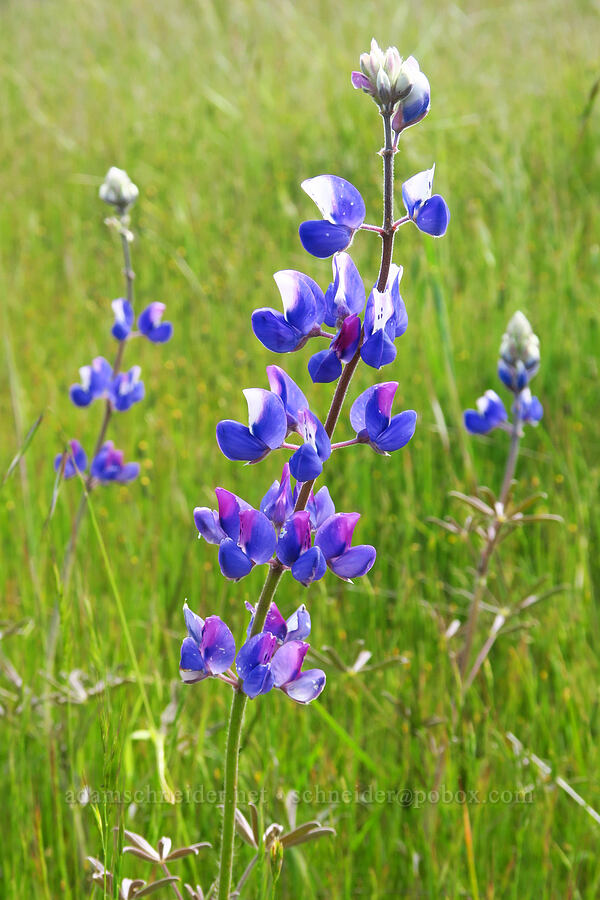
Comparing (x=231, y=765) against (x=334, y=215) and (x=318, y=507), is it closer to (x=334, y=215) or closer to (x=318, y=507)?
(x=318, y=507)

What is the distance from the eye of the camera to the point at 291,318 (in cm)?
84

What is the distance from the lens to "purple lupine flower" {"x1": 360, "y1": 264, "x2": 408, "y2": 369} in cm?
79

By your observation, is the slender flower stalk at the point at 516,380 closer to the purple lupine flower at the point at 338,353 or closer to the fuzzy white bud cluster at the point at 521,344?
the fuzzy white bud cluster at the point at 521,344

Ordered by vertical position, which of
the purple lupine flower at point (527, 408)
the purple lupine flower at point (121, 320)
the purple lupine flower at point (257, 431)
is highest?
the purple lupine flower at point (121, 320)

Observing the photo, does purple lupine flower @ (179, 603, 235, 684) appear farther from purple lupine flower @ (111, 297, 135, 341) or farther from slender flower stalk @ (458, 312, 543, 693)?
purple lupine flower @ (111, 297, 135, 341)

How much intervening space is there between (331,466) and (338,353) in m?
1.63

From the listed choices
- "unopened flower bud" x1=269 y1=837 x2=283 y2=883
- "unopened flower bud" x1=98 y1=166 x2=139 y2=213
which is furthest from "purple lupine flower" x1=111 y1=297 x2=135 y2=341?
"unopened flower bud" x1=269 y1=837 x2=283 y2=883

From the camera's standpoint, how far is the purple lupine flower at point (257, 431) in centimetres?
82

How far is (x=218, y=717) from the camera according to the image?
181cm

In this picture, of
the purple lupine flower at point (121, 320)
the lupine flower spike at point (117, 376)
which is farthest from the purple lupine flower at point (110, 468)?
the purple lupine flower at point (121, 320)

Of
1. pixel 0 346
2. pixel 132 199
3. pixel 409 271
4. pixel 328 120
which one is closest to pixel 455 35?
pixel 328 120

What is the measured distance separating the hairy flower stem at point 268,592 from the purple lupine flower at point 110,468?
113 cm

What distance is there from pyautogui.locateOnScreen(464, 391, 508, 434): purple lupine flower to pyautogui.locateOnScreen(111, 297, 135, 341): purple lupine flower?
0.75 m

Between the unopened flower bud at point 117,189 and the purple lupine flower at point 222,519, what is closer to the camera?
the purple lupine flower at point 222,519
